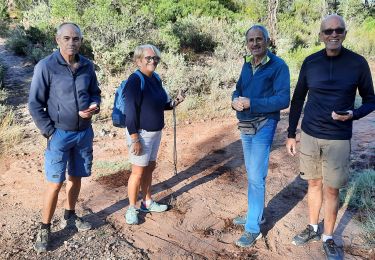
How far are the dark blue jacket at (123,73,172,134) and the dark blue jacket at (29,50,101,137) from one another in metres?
0.37

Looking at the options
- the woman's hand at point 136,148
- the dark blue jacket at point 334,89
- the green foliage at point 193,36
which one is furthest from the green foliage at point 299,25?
the woman's hand at point 136,148

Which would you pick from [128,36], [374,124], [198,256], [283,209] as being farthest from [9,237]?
[128,36]

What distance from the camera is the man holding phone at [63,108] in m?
3.21

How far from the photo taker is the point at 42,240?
3479mm

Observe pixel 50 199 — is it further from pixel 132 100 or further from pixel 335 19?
pixel 335 19

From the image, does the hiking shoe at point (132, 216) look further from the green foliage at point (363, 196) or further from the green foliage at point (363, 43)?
the green foliage at point (363, 43)

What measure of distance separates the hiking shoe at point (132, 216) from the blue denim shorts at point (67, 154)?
2.03 feet

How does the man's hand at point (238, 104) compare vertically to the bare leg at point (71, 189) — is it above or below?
above

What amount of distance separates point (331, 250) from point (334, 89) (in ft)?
4.49

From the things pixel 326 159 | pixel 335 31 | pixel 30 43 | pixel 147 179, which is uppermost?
pixel 335 31

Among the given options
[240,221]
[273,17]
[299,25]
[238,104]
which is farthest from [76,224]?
[299,25]

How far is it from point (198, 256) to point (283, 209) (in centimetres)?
130

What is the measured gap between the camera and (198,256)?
3.46m

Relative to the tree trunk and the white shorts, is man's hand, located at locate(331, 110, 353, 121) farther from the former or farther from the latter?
the tree trunk
